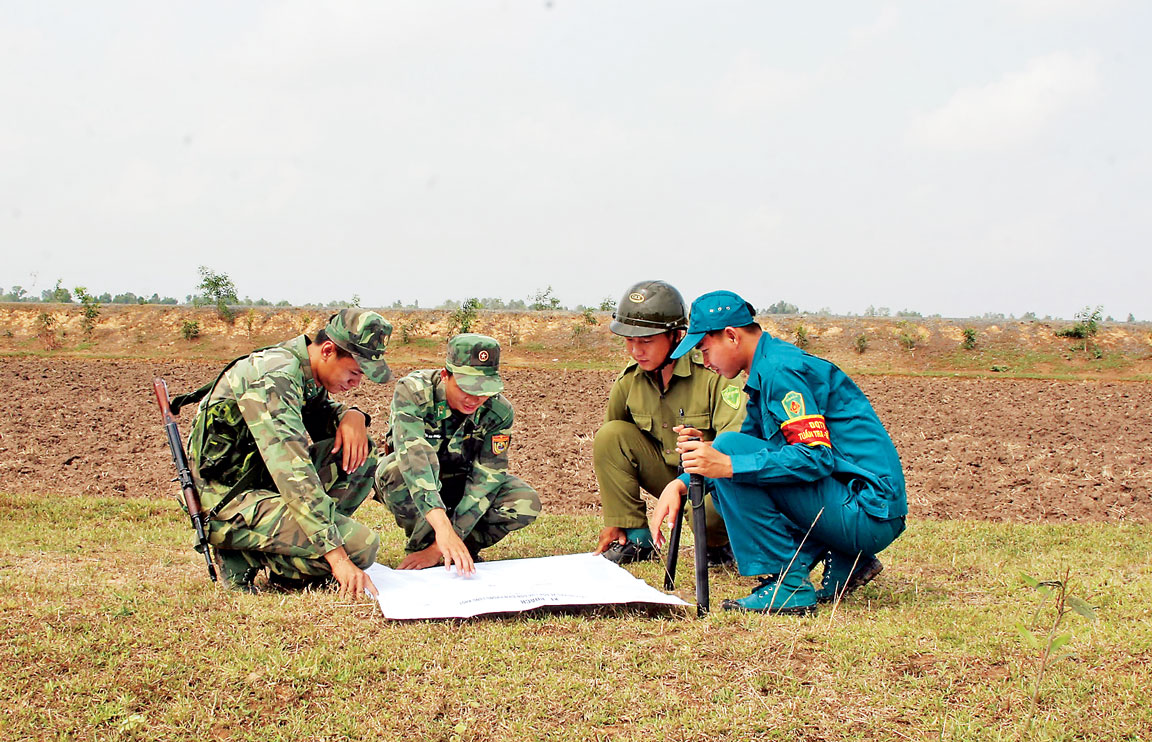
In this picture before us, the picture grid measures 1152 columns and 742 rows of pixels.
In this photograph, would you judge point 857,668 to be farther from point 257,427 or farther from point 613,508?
point 257,427

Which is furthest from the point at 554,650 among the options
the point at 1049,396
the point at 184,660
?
the point at 1049,396

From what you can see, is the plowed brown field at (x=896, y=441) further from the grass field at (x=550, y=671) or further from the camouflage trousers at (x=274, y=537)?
the grass field at (x=550, y=671)

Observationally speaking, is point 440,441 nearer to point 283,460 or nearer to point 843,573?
point 283,460

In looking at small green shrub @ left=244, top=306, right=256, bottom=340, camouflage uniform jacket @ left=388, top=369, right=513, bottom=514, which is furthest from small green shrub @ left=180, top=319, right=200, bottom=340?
camouflage uniform jacket @ left=388, top=369, right=513, bottom=514

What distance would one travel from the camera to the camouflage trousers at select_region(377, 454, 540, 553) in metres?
5.57

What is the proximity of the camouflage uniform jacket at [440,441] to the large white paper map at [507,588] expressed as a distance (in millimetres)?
447

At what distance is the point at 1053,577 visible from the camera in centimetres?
542

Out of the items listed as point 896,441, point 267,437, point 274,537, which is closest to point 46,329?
point 896,441

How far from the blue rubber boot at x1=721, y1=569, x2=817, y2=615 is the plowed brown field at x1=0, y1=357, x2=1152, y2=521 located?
14.6ft

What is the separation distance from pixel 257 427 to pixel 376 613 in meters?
1.19

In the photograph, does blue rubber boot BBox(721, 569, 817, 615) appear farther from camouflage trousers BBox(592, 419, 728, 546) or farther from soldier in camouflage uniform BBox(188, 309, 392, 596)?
soldier in camouflage uniform BBox(188, 309, 392, 596)

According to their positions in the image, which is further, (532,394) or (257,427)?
(532,394)

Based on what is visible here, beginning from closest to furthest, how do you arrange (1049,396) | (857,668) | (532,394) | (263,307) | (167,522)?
(857,668)
(167,522)
(532,394)
(1049,396)
(263,307)

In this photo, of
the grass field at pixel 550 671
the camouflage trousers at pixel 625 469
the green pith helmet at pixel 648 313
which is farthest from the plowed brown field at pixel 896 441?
the grass field at pixel 550 671
